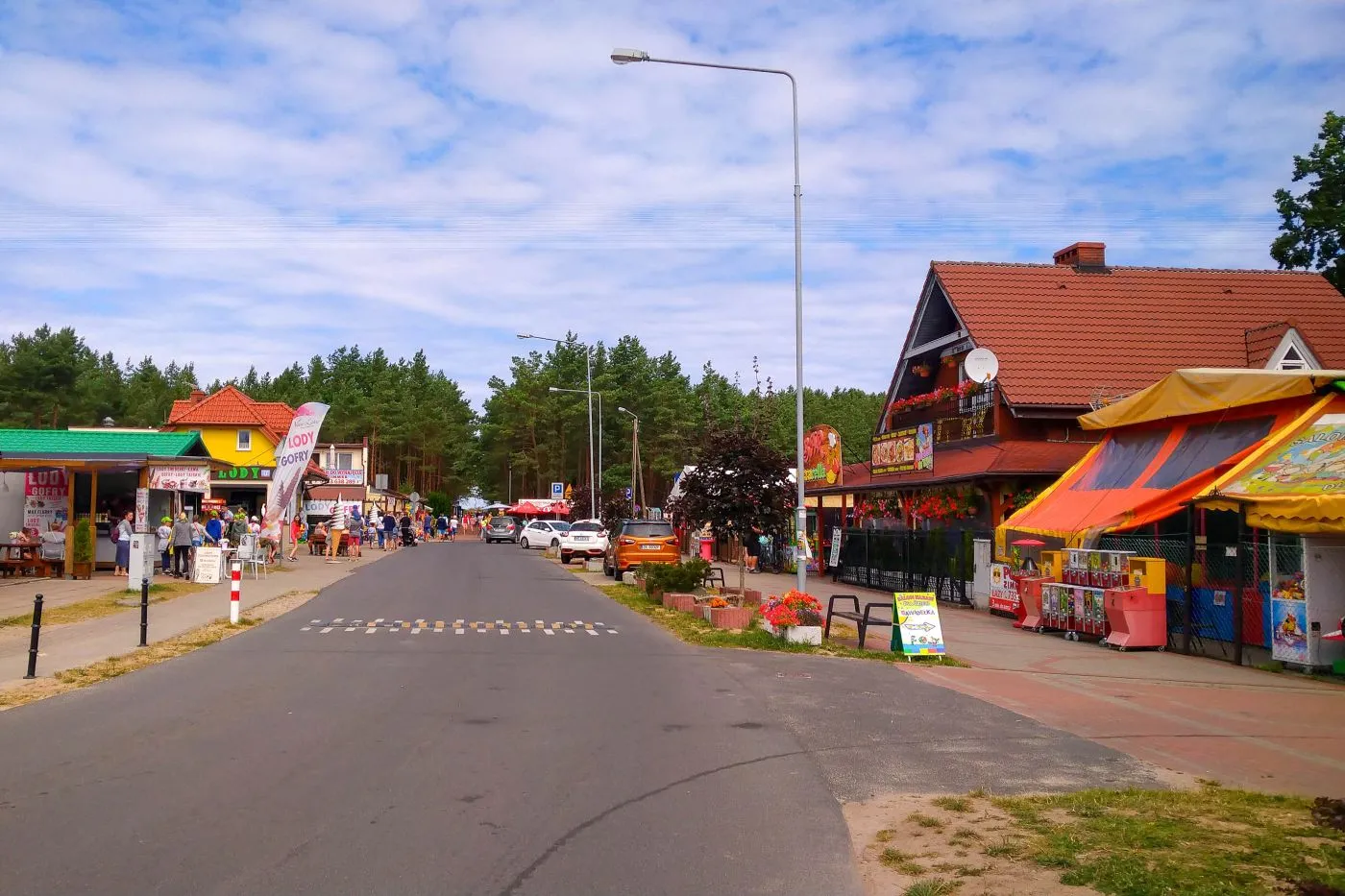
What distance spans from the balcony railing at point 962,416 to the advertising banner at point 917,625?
39.7ft

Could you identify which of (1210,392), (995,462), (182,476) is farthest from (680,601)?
(182,476)

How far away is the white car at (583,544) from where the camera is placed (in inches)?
1700

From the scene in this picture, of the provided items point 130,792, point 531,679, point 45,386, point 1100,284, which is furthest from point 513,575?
point 45,386

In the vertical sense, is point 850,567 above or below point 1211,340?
below

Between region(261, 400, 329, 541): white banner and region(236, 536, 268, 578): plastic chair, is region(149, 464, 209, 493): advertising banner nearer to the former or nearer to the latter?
region(236, 536, 268, 578): plastic chair

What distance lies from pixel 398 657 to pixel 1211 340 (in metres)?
23.6

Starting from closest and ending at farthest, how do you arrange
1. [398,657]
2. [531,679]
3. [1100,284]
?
[531,679] < [398,657] < [1100,284]

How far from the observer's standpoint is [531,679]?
12.5 m

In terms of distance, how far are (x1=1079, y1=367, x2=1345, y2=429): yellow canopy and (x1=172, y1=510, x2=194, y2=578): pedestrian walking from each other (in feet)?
71.0

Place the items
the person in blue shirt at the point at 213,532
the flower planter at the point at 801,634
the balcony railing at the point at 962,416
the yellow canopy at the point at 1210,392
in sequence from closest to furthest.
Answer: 1. the yellow canopy at the point at 1210,392
2. the flower planter at the point at 801,634
3. the balcony railing at the point at 962,416
4. the person in blue shirt at the point at 213,532

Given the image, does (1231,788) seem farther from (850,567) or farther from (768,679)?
(850,567)

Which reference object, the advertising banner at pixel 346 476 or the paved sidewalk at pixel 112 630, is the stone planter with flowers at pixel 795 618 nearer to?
the paved sidewalk at pixel 112 630

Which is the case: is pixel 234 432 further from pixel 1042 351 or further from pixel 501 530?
pixel 1042 351

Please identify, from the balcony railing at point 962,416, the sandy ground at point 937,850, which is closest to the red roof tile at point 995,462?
the balcony railing at point 962,416
